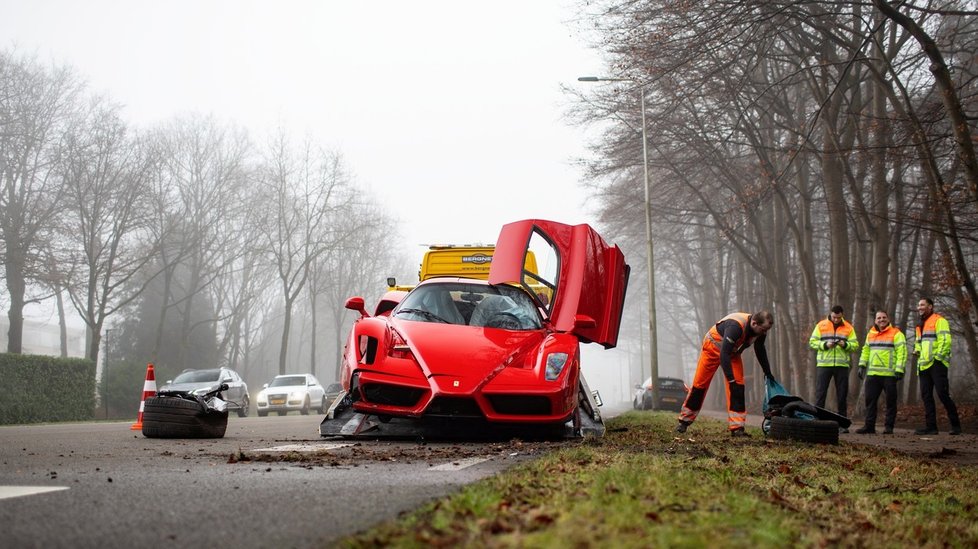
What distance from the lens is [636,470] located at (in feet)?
18.5

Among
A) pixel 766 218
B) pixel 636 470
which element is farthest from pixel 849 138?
pixel 636 470

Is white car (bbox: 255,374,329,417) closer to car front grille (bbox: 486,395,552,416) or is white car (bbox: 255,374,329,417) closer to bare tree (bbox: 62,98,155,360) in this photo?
bare tree (bbox: 62,98,155,360)

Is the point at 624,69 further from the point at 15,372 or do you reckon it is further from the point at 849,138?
the point at 15,372

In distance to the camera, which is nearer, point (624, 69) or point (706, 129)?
point (624, 69)

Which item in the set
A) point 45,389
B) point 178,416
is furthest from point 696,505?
point 45,389

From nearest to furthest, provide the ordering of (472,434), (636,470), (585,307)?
(636,470) < (472,434) < (585,307)

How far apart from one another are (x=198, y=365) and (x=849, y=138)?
38373 millimetres

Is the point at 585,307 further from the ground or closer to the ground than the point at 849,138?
closer to the ground

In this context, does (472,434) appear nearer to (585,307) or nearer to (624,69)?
(585,307)

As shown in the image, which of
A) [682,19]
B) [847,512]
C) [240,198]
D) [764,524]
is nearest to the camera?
[764,524]

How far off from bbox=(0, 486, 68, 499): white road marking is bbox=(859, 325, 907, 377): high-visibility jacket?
1348cm

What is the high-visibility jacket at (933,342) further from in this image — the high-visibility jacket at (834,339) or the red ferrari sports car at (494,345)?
the red ferrari sports car at (494,345)

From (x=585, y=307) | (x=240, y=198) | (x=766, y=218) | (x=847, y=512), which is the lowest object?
(x=847, y=512)

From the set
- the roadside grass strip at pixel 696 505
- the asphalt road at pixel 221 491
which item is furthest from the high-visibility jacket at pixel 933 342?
the asphalt road at pixel 221 491
